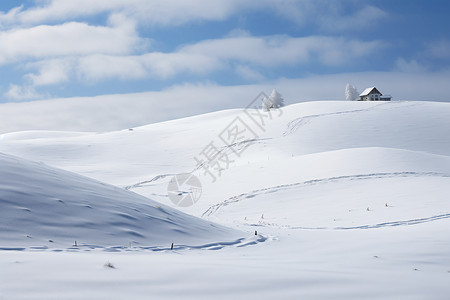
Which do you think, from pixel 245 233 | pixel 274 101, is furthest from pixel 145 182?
pixel 274 101

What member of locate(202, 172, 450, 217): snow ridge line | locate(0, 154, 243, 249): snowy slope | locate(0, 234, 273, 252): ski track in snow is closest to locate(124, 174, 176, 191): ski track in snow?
locate(202, 172, 450, 217): snow ridge line

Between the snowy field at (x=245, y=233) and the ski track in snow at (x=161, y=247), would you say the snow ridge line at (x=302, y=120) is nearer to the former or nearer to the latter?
the snowy field at (x=245, y=233)

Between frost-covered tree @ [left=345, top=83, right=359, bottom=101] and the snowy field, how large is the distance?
6475 centimetres

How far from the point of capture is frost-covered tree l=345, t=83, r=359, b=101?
292ft

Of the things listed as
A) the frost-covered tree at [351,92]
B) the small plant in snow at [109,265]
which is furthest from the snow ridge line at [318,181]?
the frost-covered tree at [351,92]

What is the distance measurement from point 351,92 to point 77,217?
8619 cm

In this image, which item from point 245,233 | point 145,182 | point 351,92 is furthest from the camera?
point 351,92

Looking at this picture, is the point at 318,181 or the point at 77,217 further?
the point at 318,181

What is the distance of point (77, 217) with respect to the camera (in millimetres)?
8375

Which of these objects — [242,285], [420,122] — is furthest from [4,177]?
[420,122]

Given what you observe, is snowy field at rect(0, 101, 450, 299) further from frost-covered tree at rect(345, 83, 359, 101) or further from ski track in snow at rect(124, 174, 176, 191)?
frost-covered tree at rect(345, 83, 359, 101)

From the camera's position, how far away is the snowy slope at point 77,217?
7351 millimetres

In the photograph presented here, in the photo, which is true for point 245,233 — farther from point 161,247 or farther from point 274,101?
point 274,101

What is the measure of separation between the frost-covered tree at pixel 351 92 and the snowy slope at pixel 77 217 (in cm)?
8267
